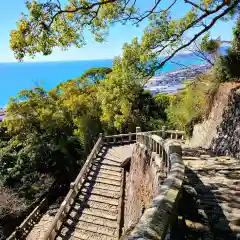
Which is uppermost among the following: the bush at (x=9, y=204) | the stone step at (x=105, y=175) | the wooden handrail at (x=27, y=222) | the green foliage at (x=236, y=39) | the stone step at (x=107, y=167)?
the green foliage at (x=236, y=39)

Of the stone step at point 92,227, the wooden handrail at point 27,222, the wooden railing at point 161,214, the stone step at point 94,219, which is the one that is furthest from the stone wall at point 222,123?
the wooden handrail at point 27,222

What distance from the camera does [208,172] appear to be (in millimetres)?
6352

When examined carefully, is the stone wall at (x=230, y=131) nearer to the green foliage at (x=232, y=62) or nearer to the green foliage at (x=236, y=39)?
the green foliage at (x=232, y=62)

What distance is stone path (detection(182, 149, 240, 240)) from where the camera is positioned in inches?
133

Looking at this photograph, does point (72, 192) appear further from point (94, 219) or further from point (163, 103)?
point (163, 103)

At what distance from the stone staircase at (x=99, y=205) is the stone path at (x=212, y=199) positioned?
15.3 feet

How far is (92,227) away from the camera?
1038cm

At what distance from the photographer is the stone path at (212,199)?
3387mm

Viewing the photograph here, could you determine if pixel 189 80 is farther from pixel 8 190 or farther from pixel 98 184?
pixel 8 190

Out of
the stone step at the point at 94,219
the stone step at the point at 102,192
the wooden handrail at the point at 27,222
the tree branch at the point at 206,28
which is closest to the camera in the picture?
the tree branch at the point at 206,28

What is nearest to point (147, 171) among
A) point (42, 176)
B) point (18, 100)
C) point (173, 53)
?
point (173, 53)

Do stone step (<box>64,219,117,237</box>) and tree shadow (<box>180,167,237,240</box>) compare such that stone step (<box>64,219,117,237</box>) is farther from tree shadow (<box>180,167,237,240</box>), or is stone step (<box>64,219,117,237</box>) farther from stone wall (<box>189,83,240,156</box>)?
tree shadow (<box>180,167,237,240</box>)

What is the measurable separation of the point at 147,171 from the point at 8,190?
12820 mm

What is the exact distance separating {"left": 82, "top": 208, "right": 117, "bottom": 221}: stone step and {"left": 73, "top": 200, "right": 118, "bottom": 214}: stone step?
14 cm
